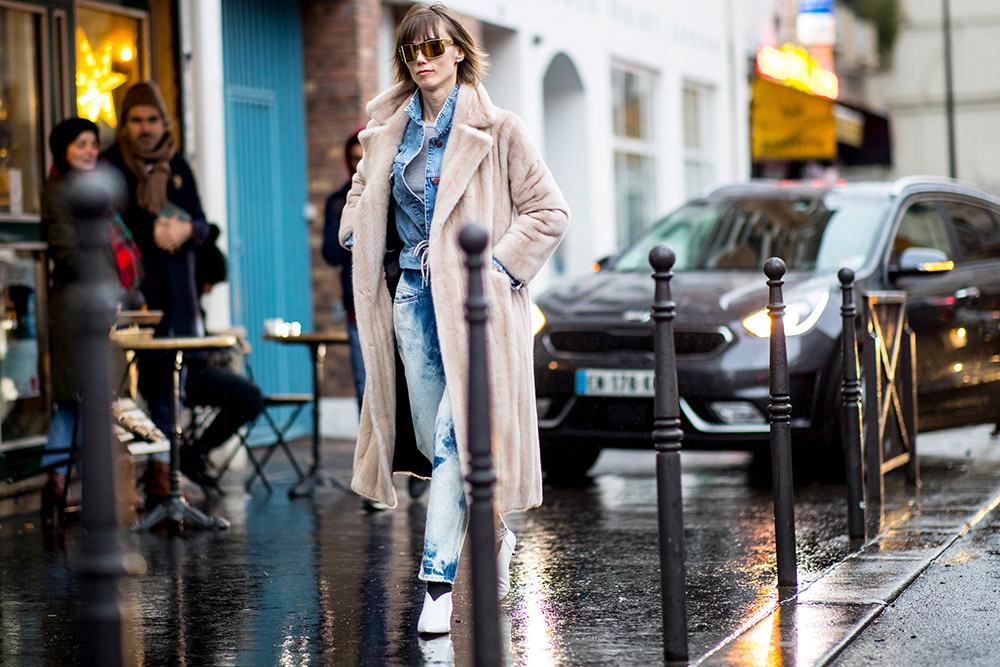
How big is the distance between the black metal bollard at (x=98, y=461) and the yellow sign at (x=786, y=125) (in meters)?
21.6

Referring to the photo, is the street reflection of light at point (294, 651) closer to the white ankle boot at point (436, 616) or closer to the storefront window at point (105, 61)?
the white ankle boot at point (436, 616)

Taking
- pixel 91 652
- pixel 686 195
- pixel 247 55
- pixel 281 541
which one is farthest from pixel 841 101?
pixel 91 652

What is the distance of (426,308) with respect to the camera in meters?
5.05

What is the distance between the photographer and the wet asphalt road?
4.88 m

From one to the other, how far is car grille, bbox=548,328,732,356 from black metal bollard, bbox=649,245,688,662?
388cm

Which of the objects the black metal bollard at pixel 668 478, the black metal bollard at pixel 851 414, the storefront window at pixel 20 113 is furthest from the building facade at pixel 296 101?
the black metal bollard at pixel 668 478

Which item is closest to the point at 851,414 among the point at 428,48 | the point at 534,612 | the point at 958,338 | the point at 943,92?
the point at 534,612

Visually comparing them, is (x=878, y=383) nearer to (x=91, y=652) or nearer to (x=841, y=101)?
(x=91, y=652)

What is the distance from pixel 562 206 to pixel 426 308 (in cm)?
56

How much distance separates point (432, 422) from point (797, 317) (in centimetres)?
393

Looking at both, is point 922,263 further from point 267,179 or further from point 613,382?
point 267,179

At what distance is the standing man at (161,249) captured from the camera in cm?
827

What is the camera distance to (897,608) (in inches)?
211

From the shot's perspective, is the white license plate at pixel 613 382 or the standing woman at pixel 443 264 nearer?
the standing woman at pixel 443 264
